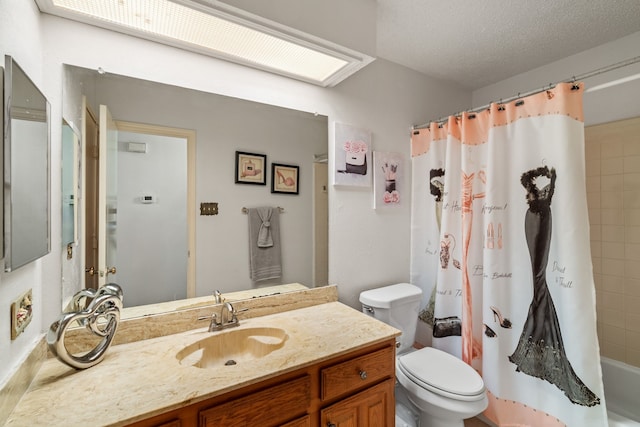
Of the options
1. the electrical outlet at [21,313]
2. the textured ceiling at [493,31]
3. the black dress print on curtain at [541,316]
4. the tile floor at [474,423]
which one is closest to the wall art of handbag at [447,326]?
the black dress print on curtain at [541,316]

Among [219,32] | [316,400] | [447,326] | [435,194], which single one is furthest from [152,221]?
[447,326]

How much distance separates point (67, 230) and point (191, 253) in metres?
0.48

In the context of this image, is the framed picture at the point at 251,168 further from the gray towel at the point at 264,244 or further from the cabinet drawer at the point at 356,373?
the cabinet drawer at the point at 356,373

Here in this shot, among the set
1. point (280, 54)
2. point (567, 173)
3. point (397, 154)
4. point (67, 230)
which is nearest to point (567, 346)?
point (567, 173)

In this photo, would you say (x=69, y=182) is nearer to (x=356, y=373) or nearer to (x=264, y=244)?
(x=264, y=244)

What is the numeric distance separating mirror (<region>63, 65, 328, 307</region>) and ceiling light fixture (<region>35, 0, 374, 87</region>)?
0.65 ft

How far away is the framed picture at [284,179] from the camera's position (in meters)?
1.59

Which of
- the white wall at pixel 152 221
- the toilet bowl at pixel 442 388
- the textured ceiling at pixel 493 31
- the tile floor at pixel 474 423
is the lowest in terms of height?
the tile floor at pixel 474 423

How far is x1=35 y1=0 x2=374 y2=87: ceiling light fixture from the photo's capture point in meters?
1.08

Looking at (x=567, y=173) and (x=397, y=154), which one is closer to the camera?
(x=567, y=173)

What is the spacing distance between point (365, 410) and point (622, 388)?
192 cm

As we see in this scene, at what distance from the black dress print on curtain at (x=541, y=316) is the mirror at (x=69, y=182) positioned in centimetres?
217

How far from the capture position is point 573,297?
137cm

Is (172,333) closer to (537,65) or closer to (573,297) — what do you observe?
(573,297)
